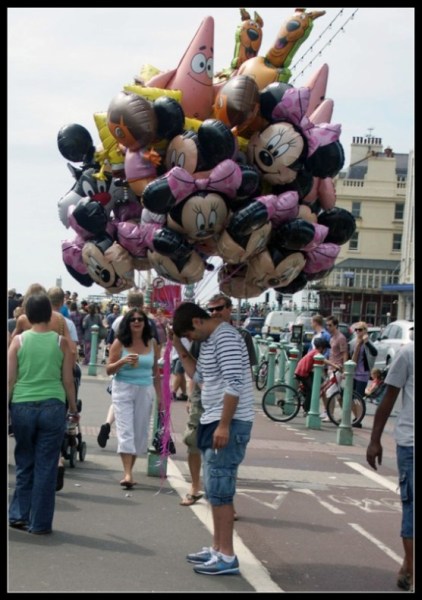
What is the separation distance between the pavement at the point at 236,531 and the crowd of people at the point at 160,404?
0.25 metres

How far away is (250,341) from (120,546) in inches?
101

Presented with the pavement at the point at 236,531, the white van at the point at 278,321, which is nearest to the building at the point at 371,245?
the white van at the point at 278,321

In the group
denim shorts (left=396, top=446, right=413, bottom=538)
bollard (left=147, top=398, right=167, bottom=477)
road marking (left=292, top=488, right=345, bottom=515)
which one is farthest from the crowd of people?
road marking (left=292, top=488, right=345, bottom=515)

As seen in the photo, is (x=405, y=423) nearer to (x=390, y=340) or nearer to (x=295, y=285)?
(x=295, y=285)

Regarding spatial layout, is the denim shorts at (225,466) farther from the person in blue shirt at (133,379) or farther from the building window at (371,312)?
the building window at (371,312)

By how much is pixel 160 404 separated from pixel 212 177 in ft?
10.7

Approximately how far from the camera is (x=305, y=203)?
7.87 metres

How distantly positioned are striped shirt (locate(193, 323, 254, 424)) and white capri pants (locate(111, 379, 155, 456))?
282 cm

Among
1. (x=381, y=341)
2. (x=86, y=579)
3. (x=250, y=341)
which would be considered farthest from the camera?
(x=381, y=341)

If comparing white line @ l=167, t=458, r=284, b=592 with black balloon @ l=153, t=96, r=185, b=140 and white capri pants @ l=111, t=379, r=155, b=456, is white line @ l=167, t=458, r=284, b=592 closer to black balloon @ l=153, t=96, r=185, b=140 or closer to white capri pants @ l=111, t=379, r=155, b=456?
white capri pants @ l=111, t=379, r=155, b=456

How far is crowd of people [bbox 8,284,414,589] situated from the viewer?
20.5 feet

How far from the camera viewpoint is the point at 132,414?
31.1ft

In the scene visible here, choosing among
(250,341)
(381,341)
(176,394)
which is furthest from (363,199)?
(250,341)
